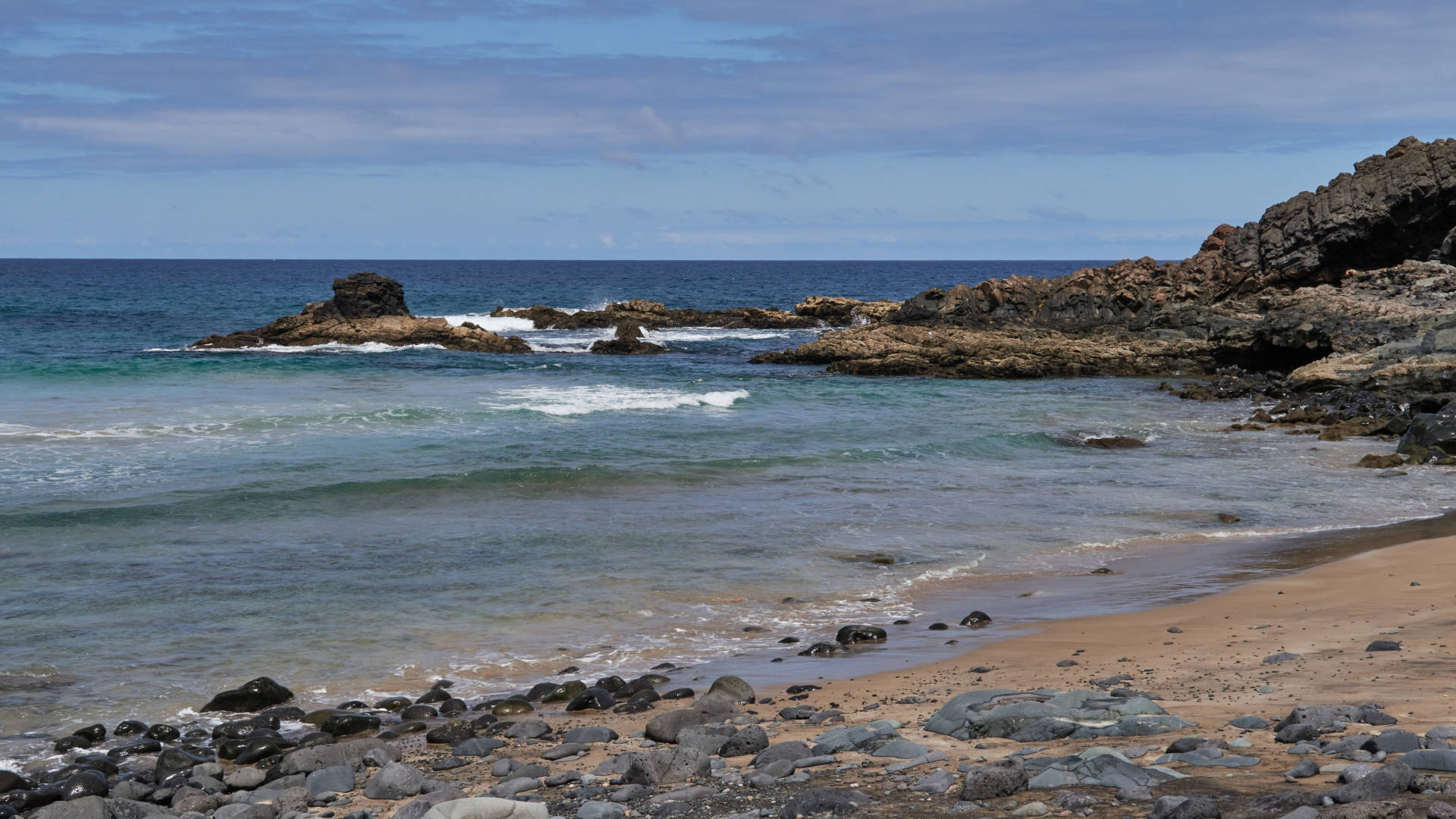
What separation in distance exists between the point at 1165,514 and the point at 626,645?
8.44 m

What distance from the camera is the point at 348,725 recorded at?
24.7 feet

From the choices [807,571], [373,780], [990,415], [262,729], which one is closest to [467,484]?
[807,571]

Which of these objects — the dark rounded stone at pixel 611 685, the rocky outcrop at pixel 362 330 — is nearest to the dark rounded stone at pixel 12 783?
the dark rounded stone at pixel 611 685

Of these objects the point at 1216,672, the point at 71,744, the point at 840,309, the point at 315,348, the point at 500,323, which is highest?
the point at 840,309

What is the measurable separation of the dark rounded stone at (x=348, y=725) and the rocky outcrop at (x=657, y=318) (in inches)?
1883

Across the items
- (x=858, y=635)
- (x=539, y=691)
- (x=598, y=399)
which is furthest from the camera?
(x=598, y=399)

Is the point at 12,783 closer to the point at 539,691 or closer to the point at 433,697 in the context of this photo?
the point at 433,697

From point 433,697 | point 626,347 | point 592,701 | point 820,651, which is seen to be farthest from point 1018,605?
point 626,347

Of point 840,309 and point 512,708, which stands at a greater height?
point 840,309

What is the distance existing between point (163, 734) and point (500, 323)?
5186 centimetres

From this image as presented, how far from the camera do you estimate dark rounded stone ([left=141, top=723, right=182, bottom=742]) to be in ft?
24.2

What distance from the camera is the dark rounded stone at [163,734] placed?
738cm

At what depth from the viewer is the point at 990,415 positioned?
82.9 feet

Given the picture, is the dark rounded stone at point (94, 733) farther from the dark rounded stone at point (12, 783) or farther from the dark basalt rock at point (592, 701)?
the dark basalt rock at point (592, 701)
